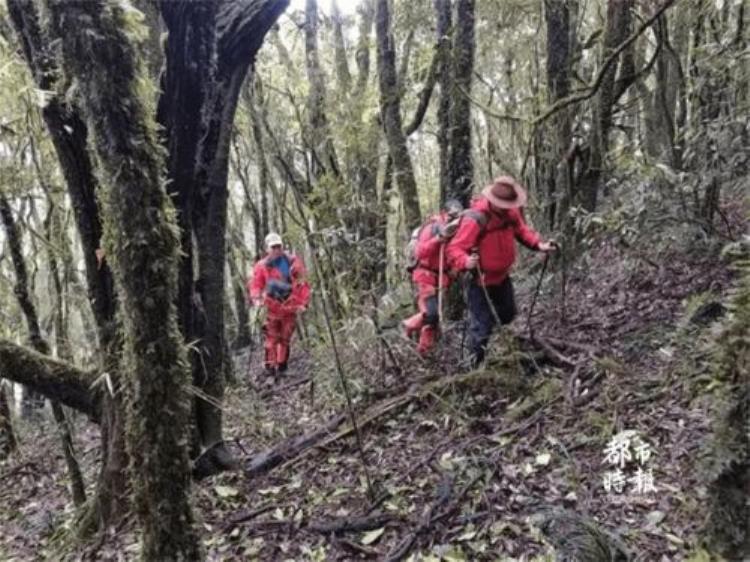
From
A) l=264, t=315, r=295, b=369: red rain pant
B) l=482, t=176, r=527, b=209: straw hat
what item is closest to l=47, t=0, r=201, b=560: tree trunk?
l=482, t=176, r=527, b=209: straw hat

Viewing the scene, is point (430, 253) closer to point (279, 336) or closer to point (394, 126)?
point (394, 126)

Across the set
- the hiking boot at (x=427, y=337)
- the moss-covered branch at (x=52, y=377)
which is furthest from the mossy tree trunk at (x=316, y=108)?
the moss-covered branch at (x=52, y=377)

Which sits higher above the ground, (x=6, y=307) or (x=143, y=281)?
(x=143, y=281)

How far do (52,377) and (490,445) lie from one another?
A: 12.0 ft

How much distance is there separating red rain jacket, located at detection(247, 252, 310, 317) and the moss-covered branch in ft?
15.8

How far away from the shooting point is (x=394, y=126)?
10766 millimetres

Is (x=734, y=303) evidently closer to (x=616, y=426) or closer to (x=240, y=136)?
(x=616, y=426)

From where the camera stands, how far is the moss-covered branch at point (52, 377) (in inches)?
226

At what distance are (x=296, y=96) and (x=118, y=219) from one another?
13378 millimetres

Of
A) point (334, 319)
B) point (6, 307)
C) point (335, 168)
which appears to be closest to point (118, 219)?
point (334, 319)

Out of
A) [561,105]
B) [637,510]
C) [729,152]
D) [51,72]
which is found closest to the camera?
[637,510]

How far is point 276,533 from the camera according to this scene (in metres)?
5.06

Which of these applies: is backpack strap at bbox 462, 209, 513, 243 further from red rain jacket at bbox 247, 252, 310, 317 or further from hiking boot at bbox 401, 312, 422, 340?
red rain jacket at bbox 247, 252, 310, 317

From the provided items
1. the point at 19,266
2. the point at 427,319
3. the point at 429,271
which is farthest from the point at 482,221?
the point at 19,266
